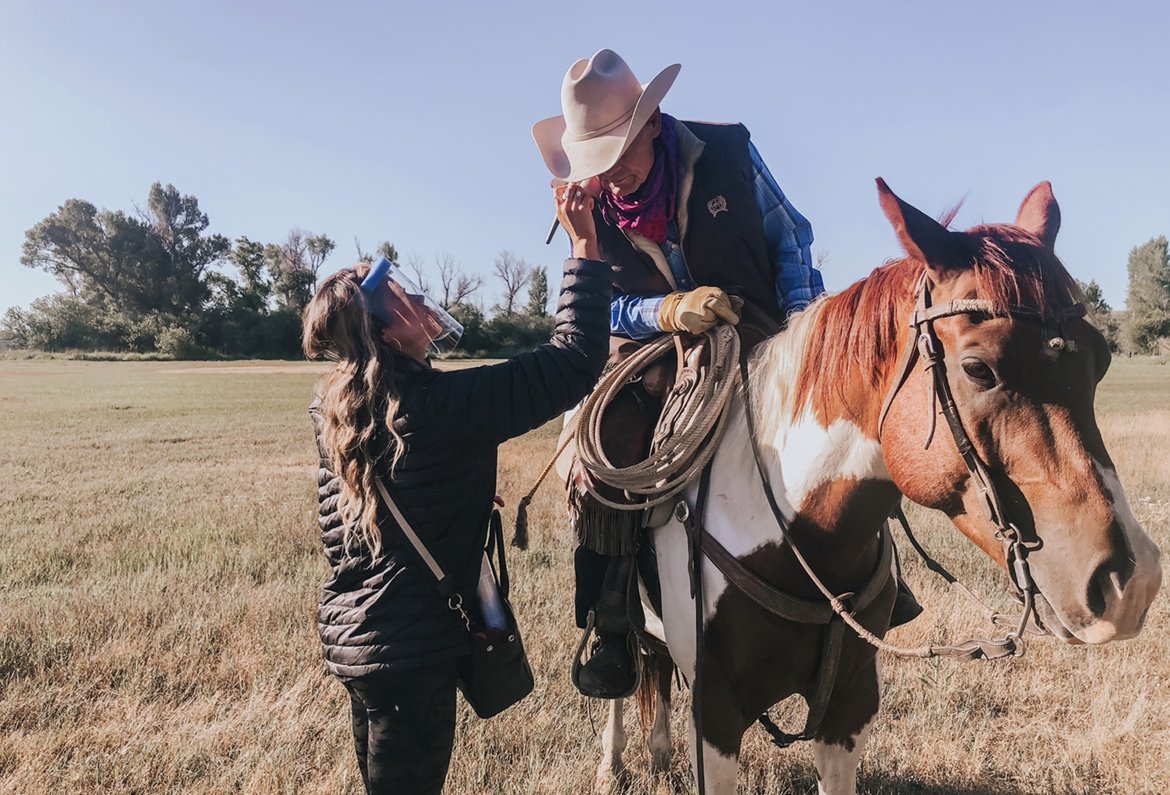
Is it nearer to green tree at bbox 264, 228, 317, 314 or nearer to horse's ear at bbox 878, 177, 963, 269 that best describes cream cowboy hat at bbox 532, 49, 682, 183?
horse's ear at bbox 878, 177, 963, 269

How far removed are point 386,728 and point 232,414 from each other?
61.9 ft

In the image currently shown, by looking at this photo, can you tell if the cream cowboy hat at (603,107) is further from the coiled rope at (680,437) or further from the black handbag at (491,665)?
the black handbag at (491,665)

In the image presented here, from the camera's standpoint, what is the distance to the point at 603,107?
2430 millimetres

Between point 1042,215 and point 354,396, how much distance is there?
1988mm

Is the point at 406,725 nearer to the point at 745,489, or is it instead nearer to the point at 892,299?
the point at 745,489

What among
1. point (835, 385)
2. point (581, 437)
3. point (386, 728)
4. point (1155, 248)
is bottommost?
point (386, 728)

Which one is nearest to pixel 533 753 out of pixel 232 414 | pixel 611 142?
pixel 611 142

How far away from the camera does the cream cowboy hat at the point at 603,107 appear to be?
2361 millimetres

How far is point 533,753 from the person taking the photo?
324 cm

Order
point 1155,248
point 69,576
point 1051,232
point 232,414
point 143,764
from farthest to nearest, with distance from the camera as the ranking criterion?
1. point 1155,248
2. point 232,414
3. point 69,576
4. point 143,764
5. point 1051,232

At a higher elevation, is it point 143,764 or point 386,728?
point 386,728

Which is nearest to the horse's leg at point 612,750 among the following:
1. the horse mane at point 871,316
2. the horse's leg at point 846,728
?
the horse's leg at point 846,728

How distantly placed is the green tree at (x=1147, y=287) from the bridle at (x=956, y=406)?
66445 mm

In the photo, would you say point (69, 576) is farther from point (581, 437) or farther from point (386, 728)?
point (581, 437)
